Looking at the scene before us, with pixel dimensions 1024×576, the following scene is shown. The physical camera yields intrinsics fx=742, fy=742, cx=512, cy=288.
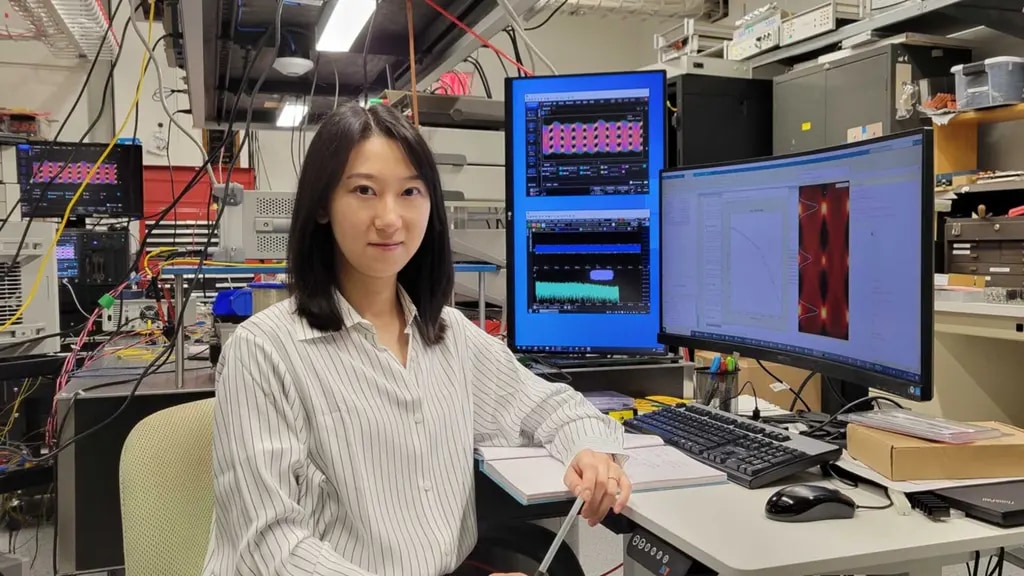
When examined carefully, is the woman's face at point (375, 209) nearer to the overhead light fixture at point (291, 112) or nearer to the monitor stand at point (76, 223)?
the overhead light fixture at point (291, 112)

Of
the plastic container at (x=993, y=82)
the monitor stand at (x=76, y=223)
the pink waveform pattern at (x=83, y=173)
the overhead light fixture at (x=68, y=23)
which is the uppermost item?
the overhead light fixture at (x=68, y=23)

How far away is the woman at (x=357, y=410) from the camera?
92cm

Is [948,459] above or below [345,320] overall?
below

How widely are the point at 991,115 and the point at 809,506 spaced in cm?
271

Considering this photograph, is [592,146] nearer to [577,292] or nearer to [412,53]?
[577,292]

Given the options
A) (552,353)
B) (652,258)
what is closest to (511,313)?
(552,353)

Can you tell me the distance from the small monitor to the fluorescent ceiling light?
175 cm

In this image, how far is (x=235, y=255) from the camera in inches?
68.5

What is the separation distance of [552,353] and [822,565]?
1020mm

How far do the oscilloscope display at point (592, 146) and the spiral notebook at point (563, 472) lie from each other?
0.69 m

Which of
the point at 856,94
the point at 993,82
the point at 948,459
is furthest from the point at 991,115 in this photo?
the point at 948,459

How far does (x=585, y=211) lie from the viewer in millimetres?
1691

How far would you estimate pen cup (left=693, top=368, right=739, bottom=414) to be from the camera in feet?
4.78

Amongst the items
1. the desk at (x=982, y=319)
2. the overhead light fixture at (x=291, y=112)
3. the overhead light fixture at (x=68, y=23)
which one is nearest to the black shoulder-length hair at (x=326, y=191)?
the overhead light fixture at (x=291, y=112)
